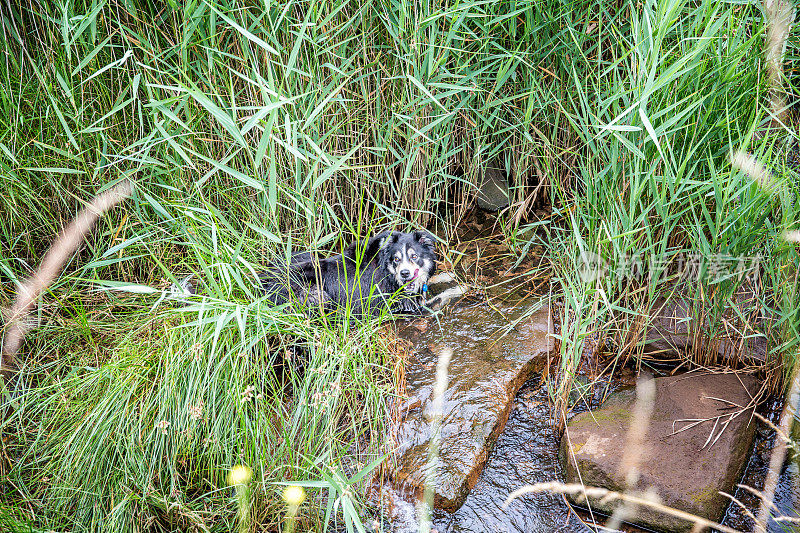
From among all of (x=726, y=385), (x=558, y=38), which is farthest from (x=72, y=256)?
(x=726, y=385)

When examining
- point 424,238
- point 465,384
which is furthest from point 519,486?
point 424,238

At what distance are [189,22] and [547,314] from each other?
97.9 inches

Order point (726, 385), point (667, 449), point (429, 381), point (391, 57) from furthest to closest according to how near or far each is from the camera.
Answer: point (391, 57)
point (429, 381)
point (726, 385)
point (667, 449)

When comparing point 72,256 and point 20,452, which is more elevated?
point 72,256

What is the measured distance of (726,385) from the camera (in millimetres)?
2910

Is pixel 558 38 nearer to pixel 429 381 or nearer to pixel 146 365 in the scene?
pixel 429 381

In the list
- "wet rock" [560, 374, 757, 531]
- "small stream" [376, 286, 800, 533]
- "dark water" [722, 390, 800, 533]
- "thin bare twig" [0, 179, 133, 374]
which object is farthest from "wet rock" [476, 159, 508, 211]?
"thin bare twig" [0, 179, 133, 374]

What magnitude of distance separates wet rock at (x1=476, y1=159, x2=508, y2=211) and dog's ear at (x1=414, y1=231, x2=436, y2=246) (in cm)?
82

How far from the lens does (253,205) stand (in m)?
3.12

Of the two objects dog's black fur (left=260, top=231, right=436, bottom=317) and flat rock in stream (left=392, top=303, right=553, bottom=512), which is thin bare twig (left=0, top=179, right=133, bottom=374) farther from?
flat rock in stream (left=392, top=303, right=553, bottom=512)

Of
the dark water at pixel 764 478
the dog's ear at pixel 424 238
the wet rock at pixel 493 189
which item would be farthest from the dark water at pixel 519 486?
→ the wet rock at pixel 493 189

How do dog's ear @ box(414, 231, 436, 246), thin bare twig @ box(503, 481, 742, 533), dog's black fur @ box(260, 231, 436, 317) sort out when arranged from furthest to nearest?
1. dog's ear @ box(414, 231, 436, 246)
2. dog's black fur @ box(260, 231, 436, 317)
3. thin bare twig @ box(503, 481, 742, 533)

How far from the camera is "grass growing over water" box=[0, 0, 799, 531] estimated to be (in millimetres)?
2428

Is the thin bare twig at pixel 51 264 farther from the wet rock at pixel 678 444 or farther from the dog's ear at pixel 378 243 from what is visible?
the wet rock at pixel 678 444
